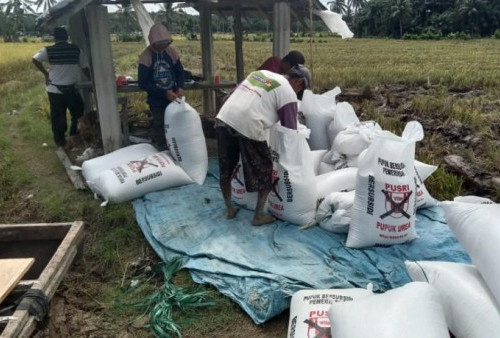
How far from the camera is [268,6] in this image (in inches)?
246

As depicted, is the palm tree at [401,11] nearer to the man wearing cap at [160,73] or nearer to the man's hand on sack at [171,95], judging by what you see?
the man wearing cap at [160,73]

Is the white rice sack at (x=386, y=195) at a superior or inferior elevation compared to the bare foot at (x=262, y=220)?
superior

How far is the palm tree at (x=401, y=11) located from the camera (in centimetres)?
4766

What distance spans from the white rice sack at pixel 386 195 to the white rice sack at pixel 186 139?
187cm

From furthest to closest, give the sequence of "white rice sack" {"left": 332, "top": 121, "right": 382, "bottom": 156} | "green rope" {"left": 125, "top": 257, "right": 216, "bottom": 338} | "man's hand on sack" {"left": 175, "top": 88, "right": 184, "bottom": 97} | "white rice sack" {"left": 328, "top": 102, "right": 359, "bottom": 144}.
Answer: "man's hand on sack" {"left": 175, "top": 88, "right": 184, "bottom": 97} < "white rice sack" {"left": 328, "top": 102, "right": 359, "bottom": 144} < "white rice sack" {"left": 332, "top": 121, "right": 382, "bottom": 156} < "green rope" {"left": 125, "top": 257, "right": 216, "bottom": 338}

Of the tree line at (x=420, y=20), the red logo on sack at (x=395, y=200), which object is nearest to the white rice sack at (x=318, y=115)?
the red logo on sack at (x=395, y=200)

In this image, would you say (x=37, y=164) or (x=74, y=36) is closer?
(x=37, y=164)

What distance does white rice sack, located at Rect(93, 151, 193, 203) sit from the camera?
13.5 ft

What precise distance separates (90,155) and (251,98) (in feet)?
9.41

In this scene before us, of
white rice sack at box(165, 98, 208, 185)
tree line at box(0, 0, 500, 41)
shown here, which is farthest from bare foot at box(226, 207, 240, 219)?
tree line at box(0, 0, 500, 41)

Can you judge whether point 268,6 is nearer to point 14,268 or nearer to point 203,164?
point 203,164

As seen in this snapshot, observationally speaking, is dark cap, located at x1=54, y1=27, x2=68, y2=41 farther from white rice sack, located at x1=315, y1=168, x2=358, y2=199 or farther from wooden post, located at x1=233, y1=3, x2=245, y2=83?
white rice sack, located at x1=315, y1=168, x2=358, y2=199

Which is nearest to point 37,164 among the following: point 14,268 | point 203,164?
point 203,164

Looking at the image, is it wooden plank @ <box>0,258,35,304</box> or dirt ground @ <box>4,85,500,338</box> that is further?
dirt ground @ <box>4,85,500,338</box>
